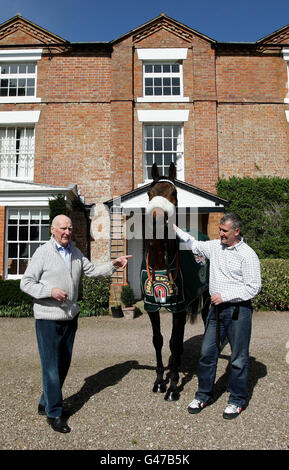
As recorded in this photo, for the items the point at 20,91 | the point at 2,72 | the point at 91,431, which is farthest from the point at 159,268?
the point at 2,72

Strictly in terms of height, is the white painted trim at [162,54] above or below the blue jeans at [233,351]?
above

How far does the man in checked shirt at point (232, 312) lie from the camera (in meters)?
3.20

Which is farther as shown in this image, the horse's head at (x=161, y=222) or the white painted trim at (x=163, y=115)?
the white painted trim at (x=163, y=115)

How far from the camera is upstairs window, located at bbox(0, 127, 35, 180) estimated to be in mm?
11422

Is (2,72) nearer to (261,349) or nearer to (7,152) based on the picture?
(7,152)

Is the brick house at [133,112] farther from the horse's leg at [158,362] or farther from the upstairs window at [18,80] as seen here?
the horse's leg at [158,362]

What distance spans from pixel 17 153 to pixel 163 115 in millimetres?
5395

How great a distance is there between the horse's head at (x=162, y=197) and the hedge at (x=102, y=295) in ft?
19.4

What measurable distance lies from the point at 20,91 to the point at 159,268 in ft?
36.0

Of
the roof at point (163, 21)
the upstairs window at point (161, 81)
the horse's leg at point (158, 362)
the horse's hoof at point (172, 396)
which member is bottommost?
the horse's hoof at point (172, 396)

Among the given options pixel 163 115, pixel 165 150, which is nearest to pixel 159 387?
pixel 165 150

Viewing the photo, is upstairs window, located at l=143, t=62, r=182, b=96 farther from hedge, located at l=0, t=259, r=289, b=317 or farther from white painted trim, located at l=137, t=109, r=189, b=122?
hedge, located at l=0, t=259, r=289, b=317

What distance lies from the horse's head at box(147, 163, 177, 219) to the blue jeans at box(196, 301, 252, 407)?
1177 mm

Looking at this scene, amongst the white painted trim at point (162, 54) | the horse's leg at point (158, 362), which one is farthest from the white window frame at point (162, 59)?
the horse's leg at point (158, 362)
